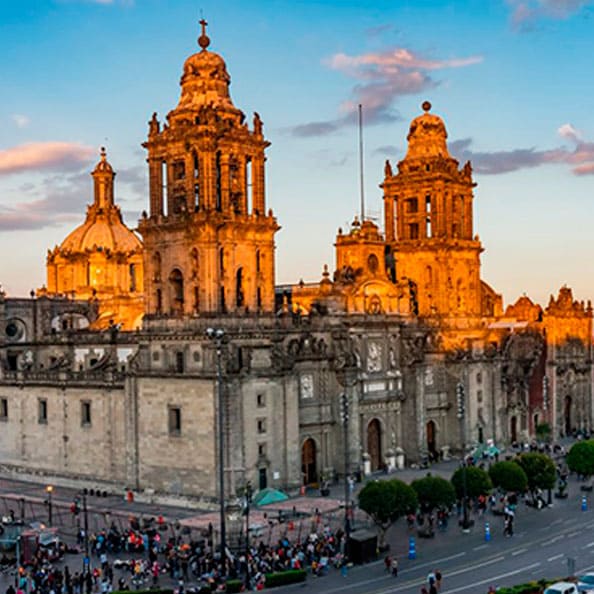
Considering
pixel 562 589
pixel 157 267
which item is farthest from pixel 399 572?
pixel 157 267

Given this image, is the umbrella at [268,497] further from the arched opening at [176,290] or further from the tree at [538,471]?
the tree at [538,471]

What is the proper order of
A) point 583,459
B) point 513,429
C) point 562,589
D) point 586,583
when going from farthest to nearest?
point 513,429 < point 583,459 < point 586,583 < point 562,589

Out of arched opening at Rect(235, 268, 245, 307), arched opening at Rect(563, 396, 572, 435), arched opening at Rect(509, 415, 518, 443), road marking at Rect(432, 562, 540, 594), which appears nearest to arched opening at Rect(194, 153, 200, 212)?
arched opening at Rect(235, 268, 245, 307)

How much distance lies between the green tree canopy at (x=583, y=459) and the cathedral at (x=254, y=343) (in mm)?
8413

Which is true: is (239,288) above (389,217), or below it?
below

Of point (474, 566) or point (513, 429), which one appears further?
point (513, 429)

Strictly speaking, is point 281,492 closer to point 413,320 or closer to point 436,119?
point 413,320

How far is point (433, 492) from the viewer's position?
56719mm

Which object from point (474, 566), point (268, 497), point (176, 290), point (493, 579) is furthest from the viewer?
point (176, 290)

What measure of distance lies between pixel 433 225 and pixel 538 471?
116 ft

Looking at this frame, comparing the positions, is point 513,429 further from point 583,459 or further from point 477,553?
point 477,553

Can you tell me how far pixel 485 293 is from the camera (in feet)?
367

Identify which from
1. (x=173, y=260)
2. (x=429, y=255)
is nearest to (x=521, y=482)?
(x=173, y=260)

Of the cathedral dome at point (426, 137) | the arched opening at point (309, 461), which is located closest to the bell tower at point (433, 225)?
the cathedral dome at point (426, 137)
